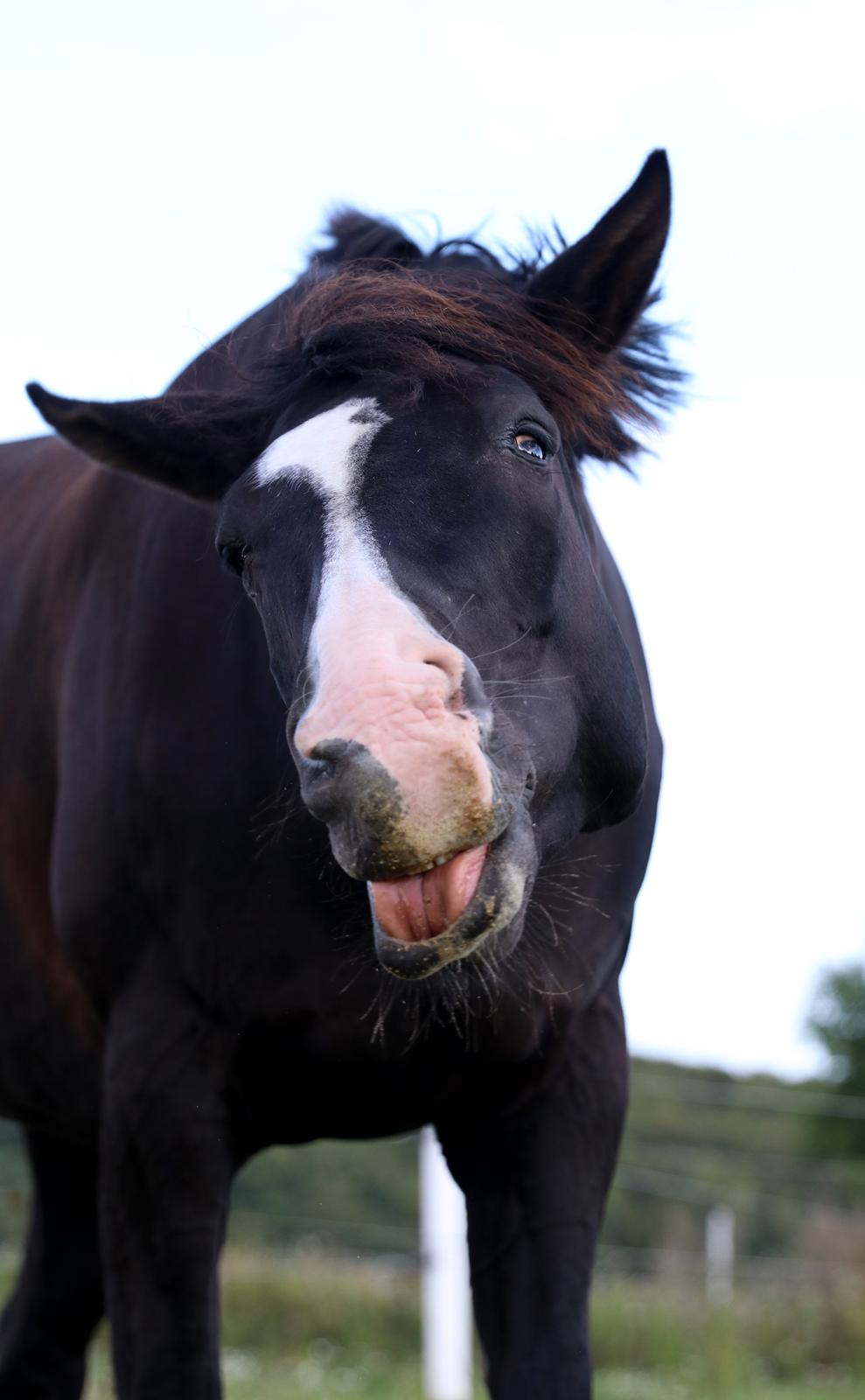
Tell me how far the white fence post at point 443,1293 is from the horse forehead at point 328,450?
5070 mm

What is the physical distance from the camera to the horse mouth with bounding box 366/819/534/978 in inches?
101

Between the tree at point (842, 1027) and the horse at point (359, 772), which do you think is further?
the tree at point (842, 1027)

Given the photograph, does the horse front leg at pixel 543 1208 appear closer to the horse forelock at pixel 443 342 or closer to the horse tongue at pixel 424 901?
the horse tongue at pixel 424 901

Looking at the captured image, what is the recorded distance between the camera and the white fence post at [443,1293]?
7805 millimetres

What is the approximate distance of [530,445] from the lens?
120 inches

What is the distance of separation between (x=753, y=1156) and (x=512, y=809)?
35.2 m

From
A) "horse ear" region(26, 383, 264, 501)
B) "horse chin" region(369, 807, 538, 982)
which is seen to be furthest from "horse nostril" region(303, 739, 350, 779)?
"horse ear" region(26, 383, 264, 501)

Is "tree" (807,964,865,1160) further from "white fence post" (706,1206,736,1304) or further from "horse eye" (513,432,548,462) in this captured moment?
"horse eye" (513,432,548,462)

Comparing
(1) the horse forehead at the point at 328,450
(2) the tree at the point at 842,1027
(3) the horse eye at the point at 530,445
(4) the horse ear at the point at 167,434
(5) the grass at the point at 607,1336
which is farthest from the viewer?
(2) the tree at the point at 842,1027

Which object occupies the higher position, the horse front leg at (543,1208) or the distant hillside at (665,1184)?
the horse front leg at (543,1208)

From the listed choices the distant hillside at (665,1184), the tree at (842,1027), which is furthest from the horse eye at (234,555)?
the tree at (842,1027)

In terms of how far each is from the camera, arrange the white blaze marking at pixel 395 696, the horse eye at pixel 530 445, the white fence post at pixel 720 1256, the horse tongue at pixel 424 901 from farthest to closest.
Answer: the white fence post at pixel 720 1256 < the horse eye at pixel 530 445 < the horse tongue at pixel 424 901 < the white blaze marking at pixel 395 696

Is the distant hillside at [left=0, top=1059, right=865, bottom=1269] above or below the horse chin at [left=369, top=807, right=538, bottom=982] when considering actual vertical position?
below

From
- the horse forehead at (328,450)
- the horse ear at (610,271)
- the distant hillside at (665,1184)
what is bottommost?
the distant hillside at (665,1184)
